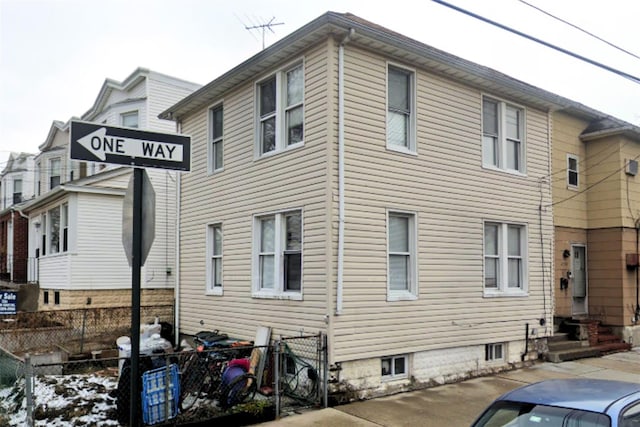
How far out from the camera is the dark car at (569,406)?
142 inches

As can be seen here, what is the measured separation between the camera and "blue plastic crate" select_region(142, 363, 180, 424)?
23.0 feet

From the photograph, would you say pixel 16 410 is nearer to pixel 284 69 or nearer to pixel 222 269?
pixel 222 269

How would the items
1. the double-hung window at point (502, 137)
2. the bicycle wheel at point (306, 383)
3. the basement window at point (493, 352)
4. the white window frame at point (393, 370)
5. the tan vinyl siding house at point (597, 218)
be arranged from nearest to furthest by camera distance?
the bicycle wheel at point (306, 383)
the white window frame at point (393, 370)
the basement window at point (493, 352)
the double-hung window at point (502, 137)
the tan vinyl siding house at point (597, 218)

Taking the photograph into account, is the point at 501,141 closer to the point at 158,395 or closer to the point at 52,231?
the point at 158,395

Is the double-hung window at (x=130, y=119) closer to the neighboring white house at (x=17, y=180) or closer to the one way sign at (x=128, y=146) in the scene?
the neighboring white house at (x=17, y=180)

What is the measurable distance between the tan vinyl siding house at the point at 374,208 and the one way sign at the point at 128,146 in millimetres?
4109

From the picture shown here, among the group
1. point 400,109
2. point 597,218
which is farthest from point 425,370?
point 597,218

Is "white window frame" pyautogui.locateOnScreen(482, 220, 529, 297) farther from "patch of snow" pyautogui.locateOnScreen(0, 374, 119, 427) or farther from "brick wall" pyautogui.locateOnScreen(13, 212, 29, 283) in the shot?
"brick wall" pyautogui.locateOnScreen(13, 212, 29, 283)

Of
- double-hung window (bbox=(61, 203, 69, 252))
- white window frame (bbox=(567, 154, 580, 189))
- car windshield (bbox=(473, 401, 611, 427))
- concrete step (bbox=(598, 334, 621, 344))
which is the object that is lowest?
concrete step (bbox=(598, 334, 621, 344))

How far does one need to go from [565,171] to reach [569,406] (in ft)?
39.3

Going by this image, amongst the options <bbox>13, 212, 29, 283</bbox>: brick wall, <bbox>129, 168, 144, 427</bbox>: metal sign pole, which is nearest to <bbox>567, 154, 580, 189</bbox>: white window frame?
<bbox>129, 168, 144, 427</bbox>: metal sign pole

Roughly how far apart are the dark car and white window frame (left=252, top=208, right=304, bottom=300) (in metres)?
5.42

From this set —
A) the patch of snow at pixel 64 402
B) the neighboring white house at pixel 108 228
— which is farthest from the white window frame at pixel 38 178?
the patch of snow at pixel 64 402

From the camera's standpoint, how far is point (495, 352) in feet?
37.9
